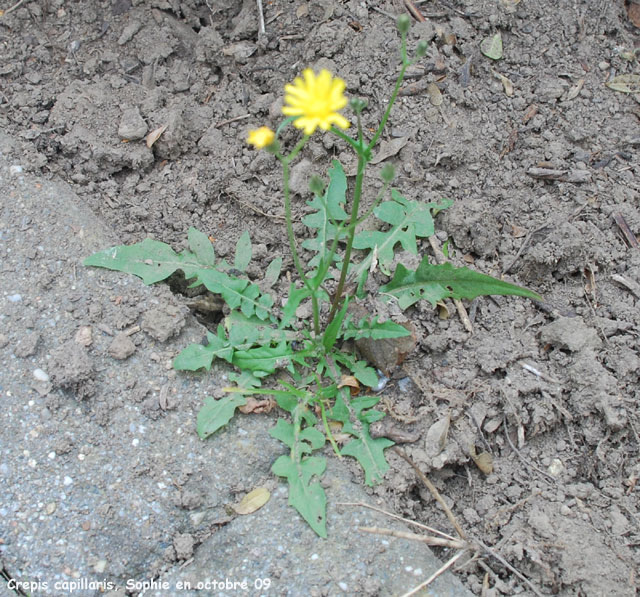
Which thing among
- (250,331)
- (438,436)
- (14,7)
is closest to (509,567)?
(438,436)

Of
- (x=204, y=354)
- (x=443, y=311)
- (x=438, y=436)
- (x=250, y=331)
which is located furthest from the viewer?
(x=443, y=311)

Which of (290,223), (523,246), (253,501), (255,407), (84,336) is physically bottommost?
(253,501)

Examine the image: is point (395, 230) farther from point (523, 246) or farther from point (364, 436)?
point (364, 436)

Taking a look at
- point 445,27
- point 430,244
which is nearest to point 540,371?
point 430,244

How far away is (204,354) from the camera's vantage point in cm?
252

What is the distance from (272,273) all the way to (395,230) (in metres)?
0.58

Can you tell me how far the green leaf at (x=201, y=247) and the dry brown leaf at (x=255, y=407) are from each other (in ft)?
2.21

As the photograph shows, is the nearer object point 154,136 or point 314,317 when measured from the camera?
point 314,317

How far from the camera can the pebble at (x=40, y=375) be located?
241 centimetres

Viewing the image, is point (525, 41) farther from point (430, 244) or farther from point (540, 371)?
point (540, 371)

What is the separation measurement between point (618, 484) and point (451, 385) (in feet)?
2.27

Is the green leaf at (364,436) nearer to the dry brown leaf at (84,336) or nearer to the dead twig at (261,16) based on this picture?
the dry brown leaf at (84,336)

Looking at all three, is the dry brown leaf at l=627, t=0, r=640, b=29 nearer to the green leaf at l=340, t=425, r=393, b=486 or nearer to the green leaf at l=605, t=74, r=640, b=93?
the green leaf at l=605, t=74, r=640, b=93

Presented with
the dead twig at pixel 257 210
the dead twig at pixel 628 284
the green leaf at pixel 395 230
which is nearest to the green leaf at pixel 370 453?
the green leaf at pixel 395 230
